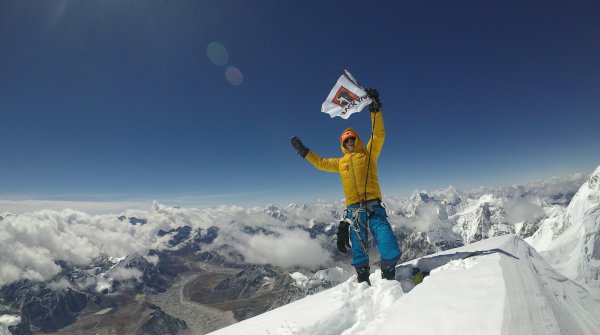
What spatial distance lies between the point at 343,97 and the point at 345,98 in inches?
4.5

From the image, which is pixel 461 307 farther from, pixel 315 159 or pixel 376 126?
pixel 315 159

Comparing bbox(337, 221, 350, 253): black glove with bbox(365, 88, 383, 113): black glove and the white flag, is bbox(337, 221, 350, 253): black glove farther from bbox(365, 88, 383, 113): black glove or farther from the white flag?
the white flag

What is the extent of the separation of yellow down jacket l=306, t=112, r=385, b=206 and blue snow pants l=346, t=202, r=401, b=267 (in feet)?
1.01

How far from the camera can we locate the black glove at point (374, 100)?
337 inches

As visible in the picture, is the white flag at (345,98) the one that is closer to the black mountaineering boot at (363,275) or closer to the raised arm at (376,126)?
the raised arm at (376,126)

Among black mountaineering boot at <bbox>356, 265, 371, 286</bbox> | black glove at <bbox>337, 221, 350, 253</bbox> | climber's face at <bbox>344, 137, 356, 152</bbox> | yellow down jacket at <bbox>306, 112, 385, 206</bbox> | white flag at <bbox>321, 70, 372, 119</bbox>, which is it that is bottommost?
black mountaineering boot at <bbox>356, 265, 371, 286</bbox>

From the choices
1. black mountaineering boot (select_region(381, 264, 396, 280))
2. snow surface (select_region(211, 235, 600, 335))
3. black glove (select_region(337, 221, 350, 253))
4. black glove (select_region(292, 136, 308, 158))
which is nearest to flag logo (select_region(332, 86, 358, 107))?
black glove (select_region(292, 136, 308, 158))

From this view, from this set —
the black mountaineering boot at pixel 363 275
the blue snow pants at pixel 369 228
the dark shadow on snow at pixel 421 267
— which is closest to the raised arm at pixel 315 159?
the blue snow pants at pixel 369 228

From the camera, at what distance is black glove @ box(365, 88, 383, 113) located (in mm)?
8555

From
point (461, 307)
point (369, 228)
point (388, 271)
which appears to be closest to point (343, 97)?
point (369, 228)

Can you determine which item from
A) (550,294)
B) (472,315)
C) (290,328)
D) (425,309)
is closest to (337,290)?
(290,328)

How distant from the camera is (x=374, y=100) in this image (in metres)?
8.52

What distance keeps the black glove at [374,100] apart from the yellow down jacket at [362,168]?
15cm

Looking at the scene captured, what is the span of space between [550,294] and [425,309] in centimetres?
197
